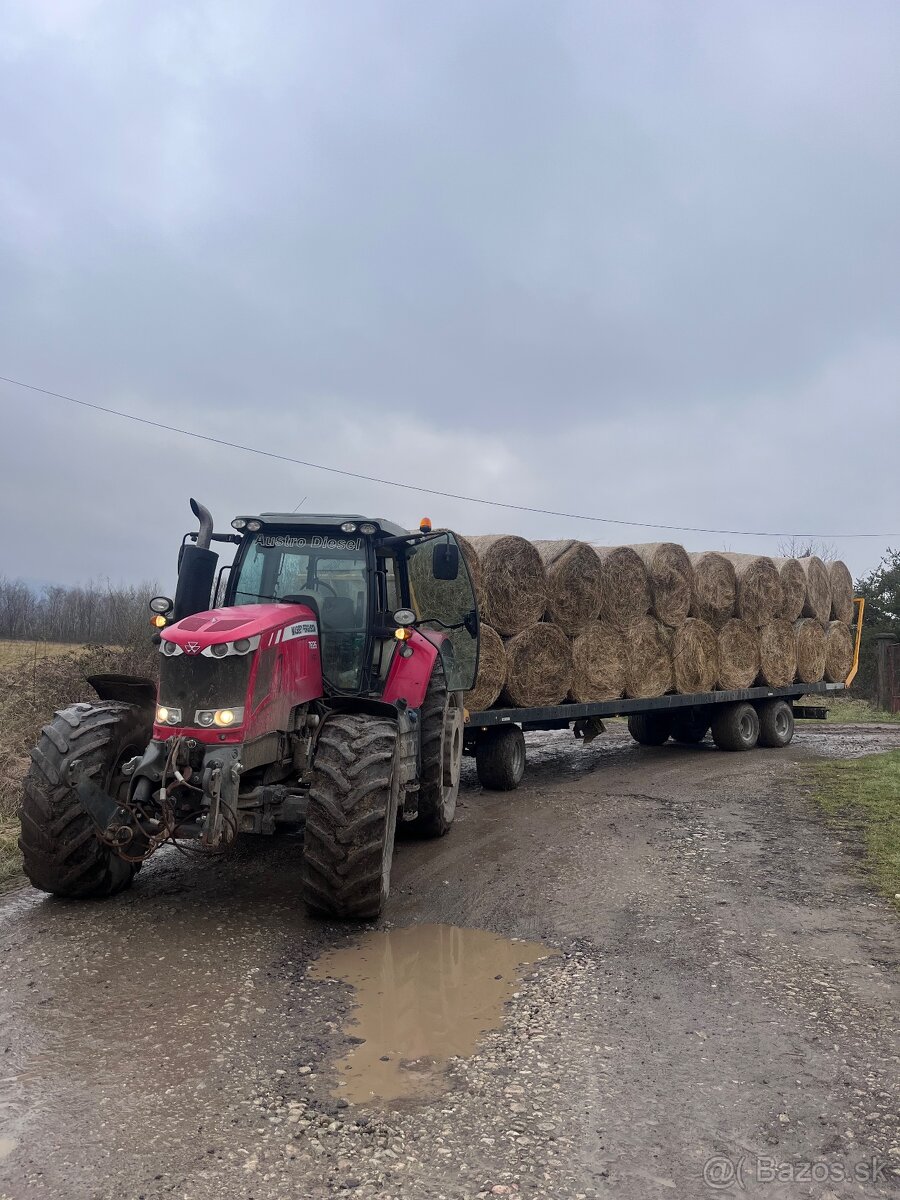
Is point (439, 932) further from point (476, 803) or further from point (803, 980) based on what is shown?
point (476, 803)

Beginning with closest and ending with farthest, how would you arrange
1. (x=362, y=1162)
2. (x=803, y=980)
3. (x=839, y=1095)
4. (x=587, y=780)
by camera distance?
1. (x=362, y=1162)
2. (x=839, y=1095)
3. (x=803, y=980)
4. (x=587, y=780)

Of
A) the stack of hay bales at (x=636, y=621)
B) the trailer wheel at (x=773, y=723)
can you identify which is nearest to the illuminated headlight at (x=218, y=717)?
the stack of hay bales at (x=636, y=621)

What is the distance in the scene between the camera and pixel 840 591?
46.6 feet

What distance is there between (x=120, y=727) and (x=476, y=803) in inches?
158

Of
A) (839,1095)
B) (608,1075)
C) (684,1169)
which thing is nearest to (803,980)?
(839,1095)

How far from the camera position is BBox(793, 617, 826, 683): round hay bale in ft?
42.8

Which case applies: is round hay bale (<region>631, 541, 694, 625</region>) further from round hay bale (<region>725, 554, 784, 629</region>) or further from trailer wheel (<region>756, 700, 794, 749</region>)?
trailer wheel (<region>756, 700, 794, 749</region>)

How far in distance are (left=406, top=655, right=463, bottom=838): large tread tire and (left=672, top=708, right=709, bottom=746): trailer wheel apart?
6228 mm

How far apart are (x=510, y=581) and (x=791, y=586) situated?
554cm

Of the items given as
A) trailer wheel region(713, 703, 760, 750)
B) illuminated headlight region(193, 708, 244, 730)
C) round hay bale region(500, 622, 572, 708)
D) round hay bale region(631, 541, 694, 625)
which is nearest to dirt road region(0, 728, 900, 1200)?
illuminated headlight region(193, 708, 244, 730)

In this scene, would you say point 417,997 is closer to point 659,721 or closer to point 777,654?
point 659,721

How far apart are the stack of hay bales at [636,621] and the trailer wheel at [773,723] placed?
1.23 feet

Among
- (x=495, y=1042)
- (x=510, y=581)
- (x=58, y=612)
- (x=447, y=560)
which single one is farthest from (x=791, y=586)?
(x=58, y=612)

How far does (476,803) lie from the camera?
837 centimetres
